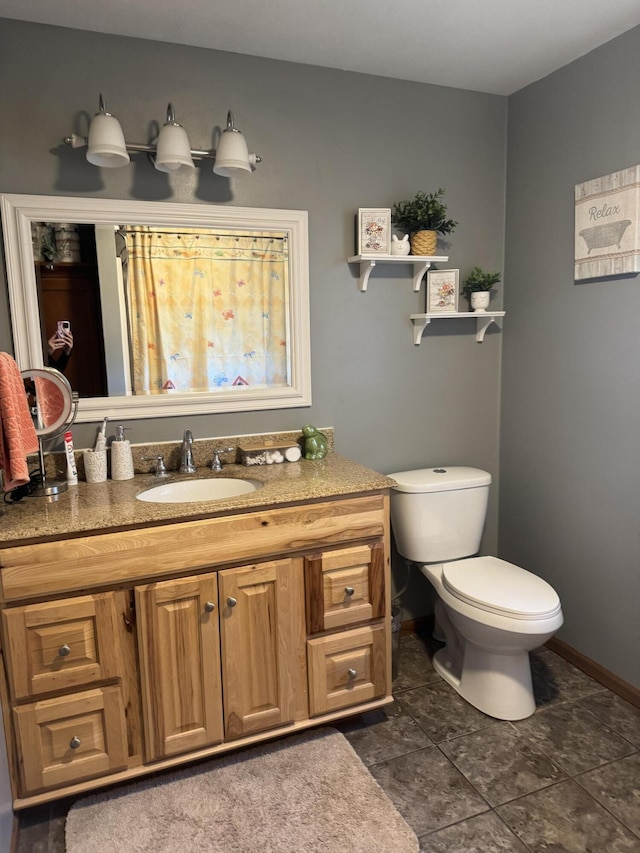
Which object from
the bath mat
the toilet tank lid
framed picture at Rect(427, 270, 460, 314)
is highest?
framed picture at Rect(427, 270, 460, 314)

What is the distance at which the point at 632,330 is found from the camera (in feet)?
6.66

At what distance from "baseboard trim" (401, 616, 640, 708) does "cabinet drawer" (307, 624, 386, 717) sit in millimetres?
661

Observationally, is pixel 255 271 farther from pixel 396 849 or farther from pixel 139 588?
pixel 396 849

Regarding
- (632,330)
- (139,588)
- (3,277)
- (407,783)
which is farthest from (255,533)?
(632,330)

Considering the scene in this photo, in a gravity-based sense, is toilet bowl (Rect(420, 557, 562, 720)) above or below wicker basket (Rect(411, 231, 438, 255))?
below

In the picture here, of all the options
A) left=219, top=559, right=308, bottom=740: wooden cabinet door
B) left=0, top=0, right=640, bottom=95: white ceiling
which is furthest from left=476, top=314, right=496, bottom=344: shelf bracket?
left=219, top=559, right=308, bottom=740: wooden cabinet door

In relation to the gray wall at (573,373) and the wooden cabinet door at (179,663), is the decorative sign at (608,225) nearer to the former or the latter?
the gray wall at (573,373)

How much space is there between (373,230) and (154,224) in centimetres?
82

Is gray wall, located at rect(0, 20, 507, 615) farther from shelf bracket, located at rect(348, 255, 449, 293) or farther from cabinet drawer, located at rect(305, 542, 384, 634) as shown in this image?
cabinet drawer, located at rect(305, 542, 384, 634)

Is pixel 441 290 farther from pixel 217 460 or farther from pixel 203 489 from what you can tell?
pixel 203 489

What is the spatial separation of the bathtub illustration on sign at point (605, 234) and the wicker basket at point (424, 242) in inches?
21.5

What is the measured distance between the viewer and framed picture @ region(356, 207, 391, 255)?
88.7 inches

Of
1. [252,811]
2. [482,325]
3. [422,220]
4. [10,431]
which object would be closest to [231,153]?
[422,220]

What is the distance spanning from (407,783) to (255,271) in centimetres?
180
